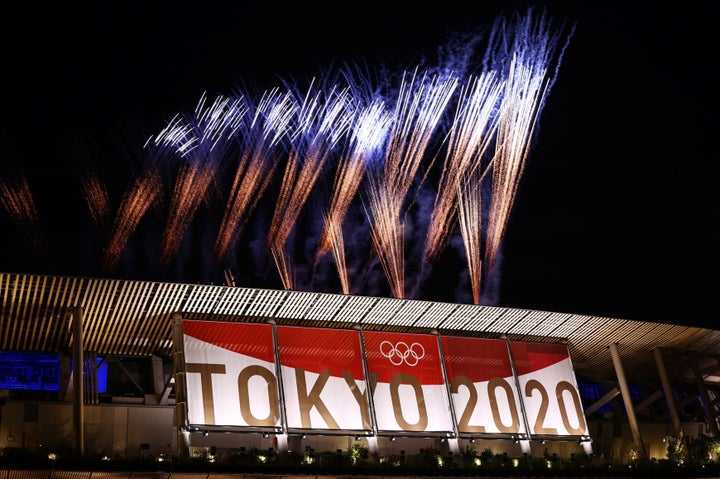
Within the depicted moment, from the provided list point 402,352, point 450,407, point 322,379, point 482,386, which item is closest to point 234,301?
point 322,379

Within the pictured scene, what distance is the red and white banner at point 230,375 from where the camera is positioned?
2425cm

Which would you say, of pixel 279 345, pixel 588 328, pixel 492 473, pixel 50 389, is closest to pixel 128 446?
pixel 50 389

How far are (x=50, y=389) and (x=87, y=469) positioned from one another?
28.6 feet

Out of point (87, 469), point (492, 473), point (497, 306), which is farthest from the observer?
point (497, 306)

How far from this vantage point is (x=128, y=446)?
2681 centimetres

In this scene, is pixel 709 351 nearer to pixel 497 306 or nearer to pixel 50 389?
pixel 497 306

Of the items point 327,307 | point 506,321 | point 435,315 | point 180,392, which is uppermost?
point 327,307

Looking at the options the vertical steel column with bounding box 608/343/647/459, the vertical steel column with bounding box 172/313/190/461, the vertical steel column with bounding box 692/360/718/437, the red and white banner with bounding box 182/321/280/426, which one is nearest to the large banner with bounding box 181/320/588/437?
the red and white banner with bounding box 182/321/280/426

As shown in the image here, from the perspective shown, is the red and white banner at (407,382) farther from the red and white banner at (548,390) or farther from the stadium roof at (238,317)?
the red and white banner at (548,390)

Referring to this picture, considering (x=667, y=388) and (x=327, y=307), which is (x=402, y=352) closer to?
(x=327, y=307)

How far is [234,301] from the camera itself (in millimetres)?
25078

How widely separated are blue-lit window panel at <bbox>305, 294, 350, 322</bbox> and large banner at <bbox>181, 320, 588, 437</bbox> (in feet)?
1.54

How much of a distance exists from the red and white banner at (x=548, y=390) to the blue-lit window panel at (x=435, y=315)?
3.24 meters

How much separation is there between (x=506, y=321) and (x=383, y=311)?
476cm
